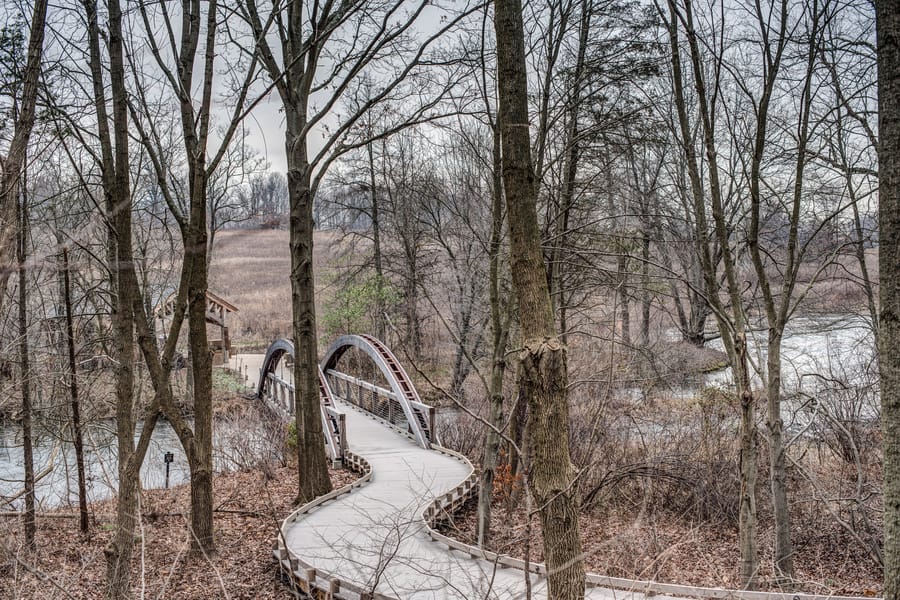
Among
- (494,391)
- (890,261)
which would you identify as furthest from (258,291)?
(890,261)

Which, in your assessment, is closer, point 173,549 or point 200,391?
point 200,391

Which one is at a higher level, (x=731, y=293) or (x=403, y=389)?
(x=731, y=293)

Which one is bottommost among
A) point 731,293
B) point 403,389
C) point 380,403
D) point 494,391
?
point 380,403

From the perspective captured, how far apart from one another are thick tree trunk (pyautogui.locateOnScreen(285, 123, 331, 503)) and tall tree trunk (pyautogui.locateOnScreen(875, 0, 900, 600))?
25.0ft

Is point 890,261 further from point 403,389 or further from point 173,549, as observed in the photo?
point 403,389

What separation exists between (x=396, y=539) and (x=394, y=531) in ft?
1.52

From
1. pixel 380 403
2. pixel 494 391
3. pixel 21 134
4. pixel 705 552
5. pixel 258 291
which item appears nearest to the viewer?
pixel 21 134

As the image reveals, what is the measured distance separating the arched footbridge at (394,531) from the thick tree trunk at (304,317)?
1.60ft

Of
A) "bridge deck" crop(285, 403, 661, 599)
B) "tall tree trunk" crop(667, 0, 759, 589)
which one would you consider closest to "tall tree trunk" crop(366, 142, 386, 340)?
"bridge deck" crop(285, 403, 661, 599)

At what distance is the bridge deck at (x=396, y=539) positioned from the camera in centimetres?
547

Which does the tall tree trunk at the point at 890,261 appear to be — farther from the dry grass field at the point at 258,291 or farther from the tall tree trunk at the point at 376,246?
the dry grass field at the point at 258,291

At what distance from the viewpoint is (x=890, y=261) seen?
239cm

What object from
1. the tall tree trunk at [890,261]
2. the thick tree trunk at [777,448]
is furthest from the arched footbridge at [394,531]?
the thick tree trunk at [777,448]

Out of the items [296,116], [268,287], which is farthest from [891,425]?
[268,287]
